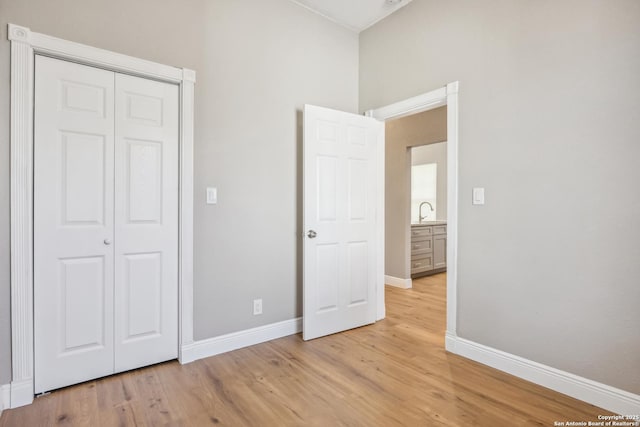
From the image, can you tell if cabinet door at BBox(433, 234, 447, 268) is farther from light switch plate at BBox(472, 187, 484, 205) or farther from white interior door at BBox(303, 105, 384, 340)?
light switch plate at BBox(472, 187, 484, 205)

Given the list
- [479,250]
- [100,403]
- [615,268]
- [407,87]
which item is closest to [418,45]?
[407,87]

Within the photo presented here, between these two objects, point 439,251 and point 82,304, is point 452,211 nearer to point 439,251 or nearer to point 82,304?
point 82,304

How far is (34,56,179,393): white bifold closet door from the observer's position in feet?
6.69

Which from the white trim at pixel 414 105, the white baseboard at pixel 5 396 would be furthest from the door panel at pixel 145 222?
the white trim at pixel 414 105

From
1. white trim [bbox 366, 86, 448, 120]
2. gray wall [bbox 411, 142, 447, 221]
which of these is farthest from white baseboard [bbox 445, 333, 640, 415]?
gray wall [bbox 411, 142, 447, 221]

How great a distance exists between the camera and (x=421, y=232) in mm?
5430

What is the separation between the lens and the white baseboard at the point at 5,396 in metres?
1.86

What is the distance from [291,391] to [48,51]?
2.57 metres

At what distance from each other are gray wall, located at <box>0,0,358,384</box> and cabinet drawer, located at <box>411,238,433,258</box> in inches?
108

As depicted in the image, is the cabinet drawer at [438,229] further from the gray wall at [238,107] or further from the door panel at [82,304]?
the door panel at [82,304]

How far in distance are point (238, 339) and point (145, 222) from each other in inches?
47.1

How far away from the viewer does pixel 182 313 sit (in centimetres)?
246

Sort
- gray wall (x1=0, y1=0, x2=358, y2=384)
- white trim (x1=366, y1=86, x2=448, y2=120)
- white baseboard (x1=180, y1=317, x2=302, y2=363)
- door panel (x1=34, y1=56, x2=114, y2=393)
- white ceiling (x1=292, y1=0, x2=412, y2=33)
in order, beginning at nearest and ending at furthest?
1. door panel (x1=34, y1=56, x2=114, y2=393)
2. gray wall (x1=0, y1=0, x2=358, y2=384)
3. white baseboard (x1=180, y1=317, x2=302, y2=363)
4. white trim (x1=366, y1=86, x2=448, y2=120)
5. white ceiling (x1=292, y1=0, x2=412, y2=33)

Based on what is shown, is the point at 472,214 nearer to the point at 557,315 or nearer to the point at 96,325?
the point at 557,315
